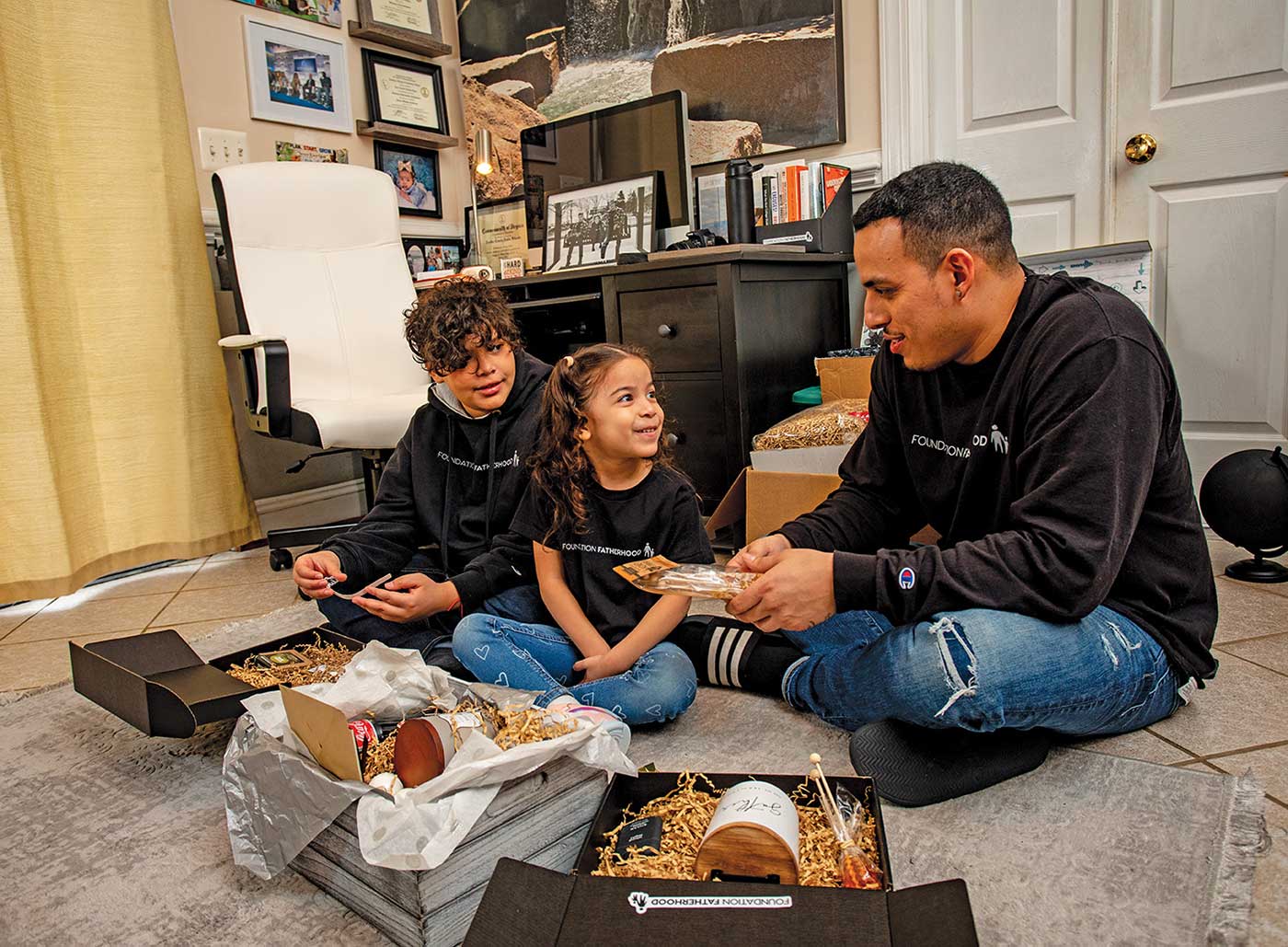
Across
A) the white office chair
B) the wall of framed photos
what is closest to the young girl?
the white office chair

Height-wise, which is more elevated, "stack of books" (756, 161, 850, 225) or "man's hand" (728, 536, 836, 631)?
"stack of books" (756, 161, 850, 225)

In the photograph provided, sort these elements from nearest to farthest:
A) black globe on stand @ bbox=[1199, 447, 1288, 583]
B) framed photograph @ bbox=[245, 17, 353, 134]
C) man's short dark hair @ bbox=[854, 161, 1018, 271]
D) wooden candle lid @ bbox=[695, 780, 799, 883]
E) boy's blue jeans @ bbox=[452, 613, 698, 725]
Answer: wooden candle lid @ bbox=[695, 780, 799, 883], man's short dark hair @ bbox=[854, 161, 1018, 271], boy's blue jeans @ bbox=[452, 613, 698, 725], black globe on stand @ bbox=[1199, 447, 1288, 583], framed photograph @ bbox=[245, 17, 353, 134]

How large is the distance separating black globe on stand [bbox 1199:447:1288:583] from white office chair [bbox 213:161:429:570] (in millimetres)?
1934

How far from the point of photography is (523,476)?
1741 mm

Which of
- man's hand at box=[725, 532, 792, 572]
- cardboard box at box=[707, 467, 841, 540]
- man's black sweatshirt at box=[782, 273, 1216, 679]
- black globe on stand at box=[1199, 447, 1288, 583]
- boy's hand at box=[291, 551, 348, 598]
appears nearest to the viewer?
man's black sweatshirt at box=[782, 273, 1216, 679]

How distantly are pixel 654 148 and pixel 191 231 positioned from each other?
1392mm

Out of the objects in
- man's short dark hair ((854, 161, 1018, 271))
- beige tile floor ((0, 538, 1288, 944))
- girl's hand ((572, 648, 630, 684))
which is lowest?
beige tile floor ((0, 538, 1288, 944))

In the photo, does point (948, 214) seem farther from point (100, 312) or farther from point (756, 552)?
point (100, 312)

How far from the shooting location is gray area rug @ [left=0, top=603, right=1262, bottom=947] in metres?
0.98

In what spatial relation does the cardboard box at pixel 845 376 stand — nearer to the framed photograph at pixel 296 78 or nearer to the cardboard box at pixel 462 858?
the cardboard box at pixel 462 858

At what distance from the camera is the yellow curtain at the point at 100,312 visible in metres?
2.34

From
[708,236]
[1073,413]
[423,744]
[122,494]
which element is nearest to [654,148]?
[708,236]

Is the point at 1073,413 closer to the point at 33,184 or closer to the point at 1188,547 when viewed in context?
the point at 1188,547

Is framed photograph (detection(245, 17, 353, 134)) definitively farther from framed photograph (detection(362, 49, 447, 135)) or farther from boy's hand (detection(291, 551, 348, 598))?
boy's hand (detection(291, 551, 348, 598))
